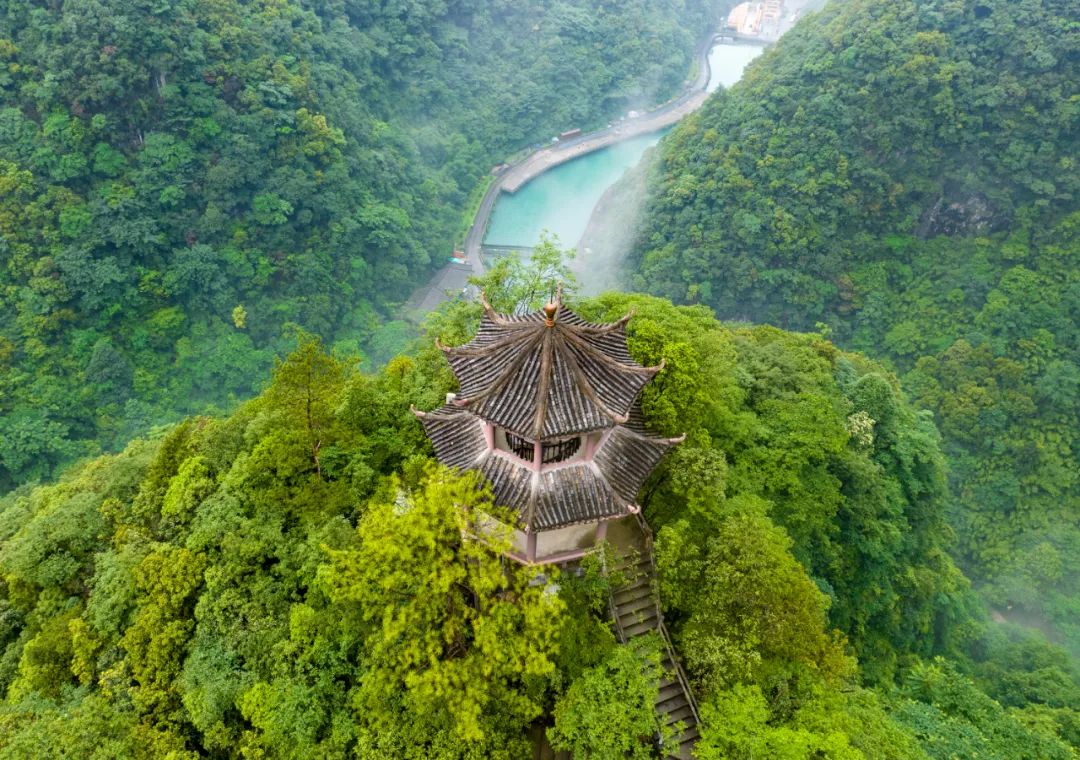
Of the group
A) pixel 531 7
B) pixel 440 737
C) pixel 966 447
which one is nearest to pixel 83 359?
pixel 440 737

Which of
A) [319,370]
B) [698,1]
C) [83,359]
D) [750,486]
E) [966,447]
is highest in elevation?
[698,1]

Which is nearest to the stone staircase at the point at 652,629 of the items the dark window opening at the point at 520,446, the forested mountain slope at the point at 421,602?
the forested mountain slope at the point at 421,602

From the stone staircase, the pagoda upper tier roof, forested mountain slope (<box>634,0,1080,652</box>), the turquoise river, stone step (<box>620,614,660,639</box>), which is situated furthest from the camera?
the turquoise river

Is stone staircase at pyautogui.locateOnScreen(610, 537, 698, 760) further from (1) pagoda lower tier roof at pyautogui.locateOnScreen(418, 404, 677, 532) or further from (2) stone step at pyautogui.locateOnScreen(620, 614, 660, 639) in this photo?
(1) pagoda lower tier roof at pyautogui.locateOnScreen(418, 404, 677, 532)

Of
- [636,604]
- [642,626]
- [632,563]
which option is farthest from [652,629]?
[632,563]

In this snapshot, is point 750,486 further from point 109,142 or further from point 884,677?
point 109,142

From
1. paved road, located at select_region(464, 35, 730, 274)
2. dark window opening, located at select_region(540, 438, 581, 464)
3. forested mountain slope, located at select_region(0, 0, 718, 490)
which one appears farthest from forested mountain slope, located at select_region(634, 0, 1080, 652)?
dark window opening, located at select_region(540, 438, 581, 464)
